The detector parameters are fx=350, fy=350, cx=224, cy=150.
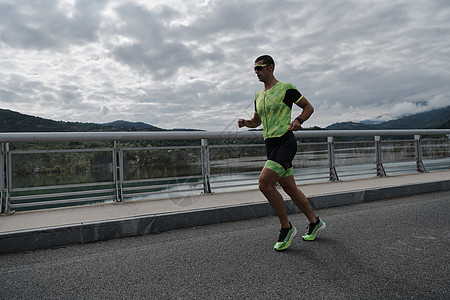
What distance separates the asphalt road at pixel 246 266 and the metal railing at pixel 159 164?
220 cm

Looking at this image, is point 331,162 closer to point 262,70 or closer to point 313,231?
point 313,231

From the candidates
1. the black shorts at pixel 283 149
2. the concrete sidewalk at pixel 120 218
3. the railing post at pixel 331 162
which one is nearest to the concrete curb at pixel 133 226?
the concrete sidewalk at pixel 120 218

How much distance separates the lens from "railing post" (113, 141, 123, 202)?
6.32 metres

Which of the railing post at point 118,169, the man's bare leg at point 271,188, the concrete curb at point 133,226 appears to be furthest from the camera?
the railing post at point 118,169

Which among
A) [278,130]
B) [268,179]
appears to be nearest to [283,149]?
[278,130]

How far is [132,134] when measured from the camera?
6.39 m

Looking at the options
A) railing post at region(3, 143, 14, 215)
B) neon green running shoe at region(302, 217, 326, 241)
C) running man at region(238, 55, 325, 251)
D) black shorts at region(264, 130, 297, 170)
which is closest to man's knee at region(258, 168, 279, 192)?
running man at region(238, 55, 325, 251)

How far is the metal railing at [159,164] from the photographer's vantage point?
567 centimetres

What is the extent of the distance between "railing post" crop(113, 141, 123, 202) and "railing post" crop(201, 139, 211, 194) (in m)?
1.67

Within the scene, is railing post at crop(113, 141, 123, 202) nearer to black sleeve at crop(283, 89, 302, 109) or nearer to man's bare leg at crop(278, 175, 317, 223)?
man's bare leg at crop(278, 175, 317, 223)

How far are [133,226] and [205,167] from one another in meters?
2.94

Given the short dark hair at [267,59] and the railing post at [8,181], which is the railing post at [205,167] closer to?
the railing post at [8,181]

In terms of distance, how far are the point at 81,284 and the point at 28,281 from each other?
48cm

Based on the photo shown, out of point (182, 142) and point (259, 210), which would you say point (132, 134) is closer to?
A: point (182, 142)
